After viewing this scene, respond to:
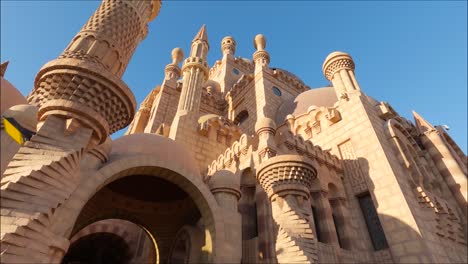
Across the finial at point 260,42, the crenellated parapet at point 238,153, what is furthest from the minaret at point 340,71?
the finial at point 260,42

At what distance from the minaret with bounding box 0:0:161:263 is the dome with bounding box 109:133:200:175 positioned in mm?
877

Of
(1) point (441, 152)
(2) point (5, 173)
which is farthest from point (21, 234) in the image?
(1) point (441, 152)

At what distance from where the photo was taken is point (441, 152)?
1390 cm

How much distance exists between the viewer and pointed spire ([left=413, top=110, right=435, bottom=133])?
15.4 m

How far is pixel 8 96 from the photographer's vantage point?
6.00 metres

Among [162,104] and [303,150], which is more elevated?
[162,104]

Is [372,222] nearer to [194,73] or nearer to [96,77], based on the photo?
[96,77]

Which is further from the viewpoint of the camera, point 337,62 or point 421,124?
point 421,124

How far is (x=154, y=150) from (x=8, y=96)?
3211 millimetres

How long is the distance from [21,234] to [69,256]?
12.1 meters

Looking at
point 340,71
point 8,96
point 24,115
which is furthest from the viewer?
point 340,71

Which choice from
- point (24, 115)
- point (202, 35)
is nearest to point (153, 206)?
point (24, 115)

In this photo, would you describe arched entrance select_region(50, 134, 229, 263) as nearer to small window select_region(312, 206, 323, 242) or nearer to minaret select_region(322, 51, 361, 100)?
small window select_region(312, 206, 323, 242)

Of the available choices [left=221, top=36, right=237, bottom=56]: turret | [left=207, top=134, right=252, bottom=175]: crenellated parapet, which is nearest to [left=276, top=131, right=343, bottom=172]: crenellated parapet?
[left=207, top=134, right=252, bottom=175]: crenellated parapet
